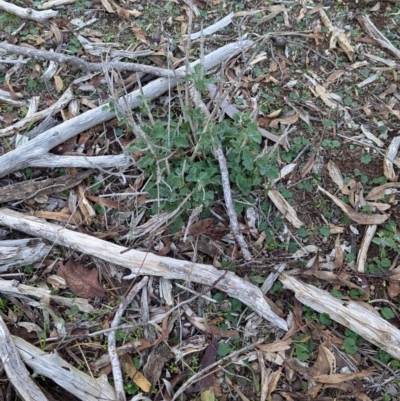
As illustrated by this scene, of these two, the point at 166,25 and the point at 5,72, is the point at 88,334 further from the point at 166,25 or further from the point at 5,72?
the point at 166,25

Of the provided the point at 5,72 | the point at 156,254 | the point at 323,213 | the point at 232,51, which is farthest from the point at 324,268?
the point at 5,72

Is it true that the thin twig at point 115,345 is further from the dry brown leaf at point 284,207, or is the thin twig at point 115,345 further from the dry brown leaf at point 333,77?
the dry brown leaf at point 333,77

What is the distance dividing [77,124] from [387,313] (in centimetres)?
188

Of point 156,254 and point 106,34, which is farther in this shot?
point 106,34

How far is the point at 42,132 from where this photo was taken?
262 cm

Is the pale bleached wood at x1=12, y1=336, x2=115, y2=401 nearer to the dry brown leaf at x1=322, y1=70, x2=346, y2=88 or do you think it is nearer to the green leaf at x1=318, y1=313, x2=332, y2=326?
the green leaf at x1=318, y1=313, x2=332, y2=326

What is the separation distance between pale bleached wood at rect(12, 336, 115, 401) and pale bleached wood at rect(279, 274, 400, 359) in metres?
0.95

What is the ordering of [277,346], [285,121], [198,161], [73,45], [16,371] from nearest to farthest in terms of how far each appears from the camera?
[16,371] → [277,346] → [198,161] → [285,121] → [73,45]

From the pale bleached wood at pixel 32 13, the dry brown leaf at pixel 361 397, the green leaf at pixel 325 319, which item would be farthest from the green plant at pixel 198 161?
the pale bleached wood at pixel 32 13

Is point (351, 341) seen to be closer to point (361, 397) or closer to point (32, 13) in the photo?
point (361, 397)

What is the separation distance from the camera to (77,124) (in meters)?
2.59

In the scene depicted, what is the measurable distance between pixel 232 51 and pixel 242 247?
51.0 inches

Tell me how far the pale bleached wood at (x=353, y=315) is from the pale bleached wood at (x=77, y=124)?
1209mm

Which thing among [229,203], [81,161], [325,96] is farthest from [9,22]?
[325,96]
